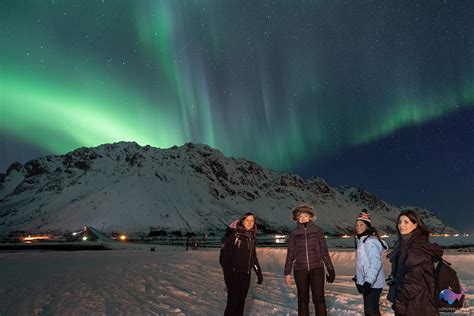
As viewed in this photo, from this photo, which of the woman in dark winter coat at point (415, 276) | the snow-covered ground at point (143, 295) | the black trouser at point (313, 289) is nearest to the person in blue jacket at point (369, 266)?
the black trouser at point (313, 289)

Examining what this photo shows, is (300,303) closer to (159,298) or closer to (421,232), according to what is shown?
(421,232)

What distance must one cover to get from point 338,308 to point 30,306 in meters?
7.31

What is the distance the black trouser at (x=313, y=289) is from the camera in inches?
270

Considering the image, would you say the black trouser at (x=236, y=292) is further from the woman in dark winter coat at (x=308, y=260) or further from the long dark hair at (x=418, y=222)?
the long dark hair at (x=418, y=222)

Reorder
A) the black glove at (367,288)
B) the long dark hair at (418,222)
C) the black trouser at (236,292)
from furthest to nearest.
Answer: the black trouser at (236,292), the black glove at (367,288), the long dark hair at (418,222)

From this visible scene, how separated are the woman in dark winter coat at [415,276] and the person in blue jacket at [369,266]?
0.86 m

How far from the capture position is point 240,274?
22.7 feet

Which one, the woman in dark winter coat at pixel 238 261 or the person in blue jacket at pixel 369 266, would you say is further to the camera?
the woman in dark winter coat at pixel 238 261

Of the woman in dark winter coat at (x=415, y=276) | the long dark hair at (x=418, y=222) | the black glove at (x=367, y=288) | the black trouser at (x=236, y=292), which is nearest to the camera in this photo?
the woman in dark winter coat at (x=415, y=276)

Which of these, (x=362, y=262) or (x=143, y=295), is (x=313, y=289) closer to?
(x=362, y=262)

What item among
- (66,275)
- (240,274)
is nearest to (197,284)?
(66,275)

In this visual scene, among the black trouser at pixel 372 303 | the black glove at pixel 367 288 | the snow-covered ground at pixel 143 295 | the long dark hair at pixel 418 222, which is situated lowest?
the snow-covered ground at pixel 143 295

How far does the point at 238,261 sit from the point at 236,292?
520 millimetres

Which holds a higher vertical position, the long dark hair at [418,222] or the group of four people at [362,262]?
the long dark hair at [418,222]
